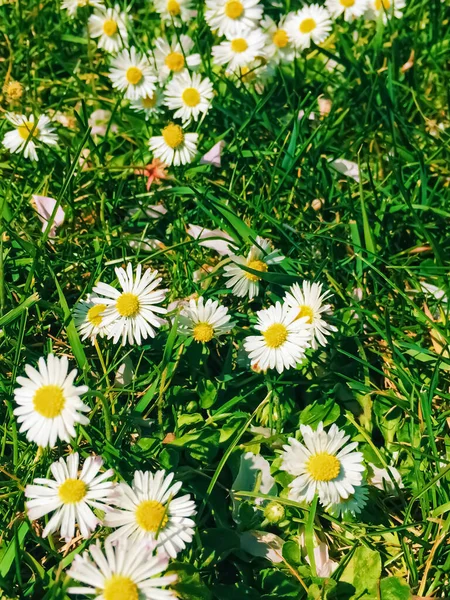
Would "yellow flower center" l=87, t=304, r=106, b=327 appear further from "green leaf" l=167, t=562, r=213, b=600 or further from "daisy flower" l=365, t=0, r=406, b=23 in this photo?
"daisy flower" l=365, t=0, r=406, b=23

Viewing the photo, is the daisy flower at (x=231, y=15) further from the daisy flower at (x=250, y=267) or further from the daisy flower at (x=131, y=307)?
the daisy flower at (x=131, y=307)

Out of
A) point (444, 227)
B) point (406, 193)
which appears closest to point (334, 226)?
point (406, 193)

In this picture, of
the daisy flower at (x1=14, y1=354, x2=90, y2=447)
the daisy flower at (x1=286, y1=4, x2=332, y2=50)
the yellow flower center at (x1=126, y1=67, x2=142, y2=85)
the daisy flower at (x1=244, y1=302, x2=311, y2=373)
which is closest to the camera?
the daisy flower at (x1=14, y1=354, x2=90, y2=447)

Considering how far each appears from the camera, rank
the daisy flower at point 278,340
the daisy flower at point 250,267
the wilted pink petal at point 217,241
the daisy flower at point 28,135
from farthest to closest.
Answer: the daisy flower at point 28,135
the wilted pink petal at point 217,241
the daisy flower at point 250,267
the daisy flower at point 278,340

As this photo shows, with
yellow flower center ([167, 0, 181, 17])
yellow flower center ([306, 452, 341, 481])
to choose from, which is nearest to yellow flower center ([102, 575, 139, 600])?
yellow flower center ([306, 452, 341, 481])

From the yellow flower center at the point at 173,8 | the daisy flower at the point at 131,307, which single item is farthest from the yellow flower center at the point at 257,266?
the yellow flower center at the point at 173,8

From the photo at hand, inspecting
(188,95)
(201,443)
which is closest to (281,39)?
(188,95)
